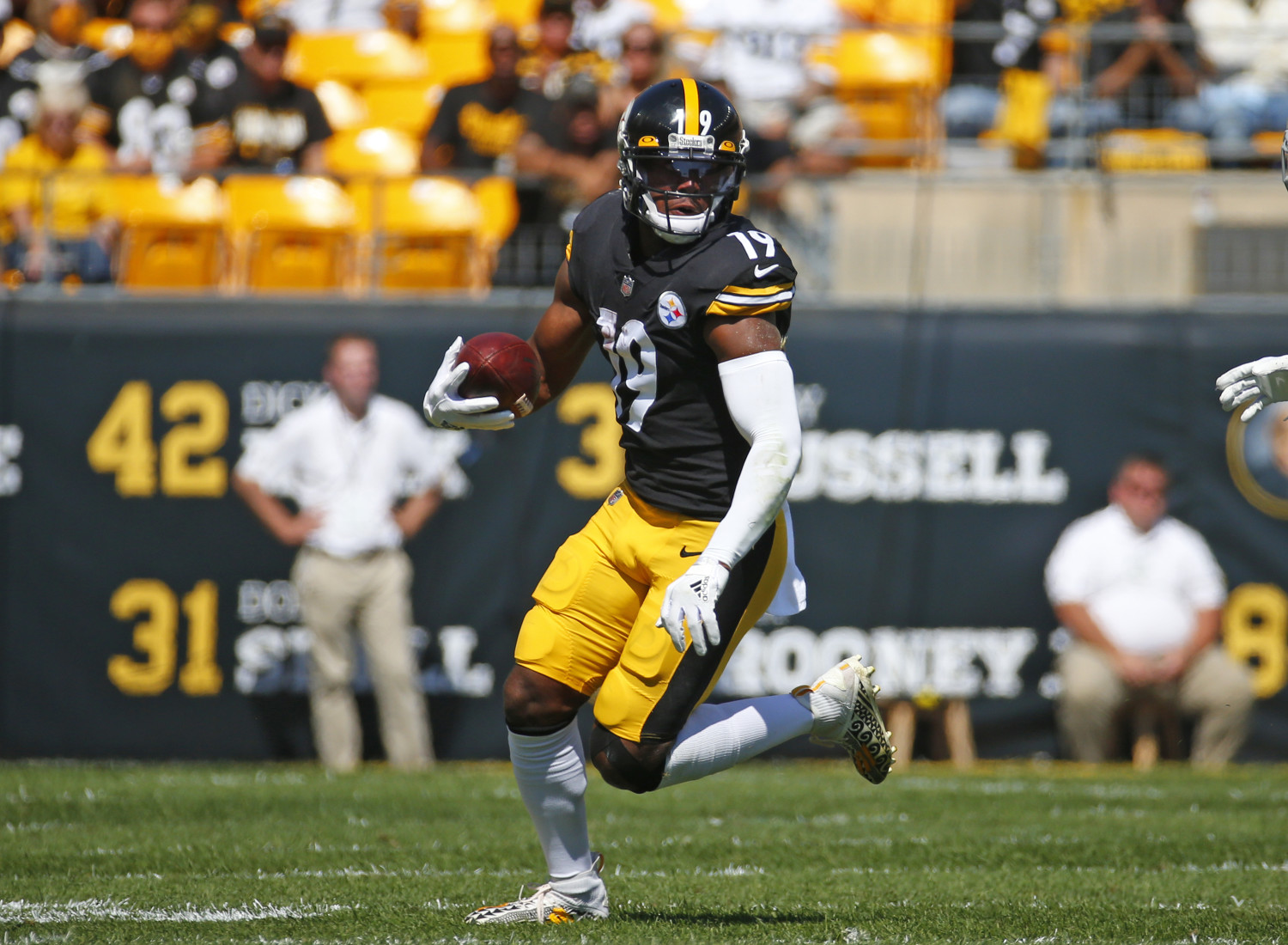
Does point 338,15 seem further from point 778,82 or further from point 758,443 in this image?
point 758,443

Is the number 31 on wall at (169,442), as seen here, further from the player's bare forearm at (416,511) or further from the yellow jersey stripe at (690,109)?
the yellow jersey stripe at (690,109)

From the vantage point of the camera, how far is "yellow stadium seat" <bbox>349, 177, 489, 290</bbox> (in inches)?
342

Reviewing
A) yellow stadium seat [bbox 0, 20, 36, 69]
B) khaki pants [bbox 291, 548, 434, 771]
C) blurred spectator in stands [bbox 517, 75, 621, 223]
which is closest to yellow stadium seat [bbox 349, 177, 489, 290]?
blurred spectator in stands [bbox 517, 75, 621, 223]

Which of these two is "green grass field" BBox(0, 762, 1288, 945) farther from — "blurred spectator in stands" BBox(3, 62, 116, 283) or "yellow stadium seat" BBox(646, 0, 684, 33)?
"yellow stadium seat" BBox(646, 0, 684, 33)

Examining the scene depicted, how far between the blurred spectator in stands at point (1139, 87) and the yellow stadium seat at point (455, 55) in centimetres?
391

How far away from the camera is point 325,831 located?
5.48 m

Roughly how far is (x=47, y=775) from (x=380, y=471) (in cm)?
198

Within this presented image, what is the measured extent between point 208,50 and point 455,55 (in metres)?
1.95

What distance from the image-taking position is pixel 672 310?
385cm

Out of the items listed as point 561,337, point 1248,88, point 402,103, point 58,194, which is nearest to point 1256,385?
point 561,337

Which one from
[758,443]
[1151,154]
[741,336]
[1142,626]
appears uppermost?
[1151,154]

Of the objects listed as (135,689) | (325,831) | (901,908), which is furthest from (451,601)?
(901,908)

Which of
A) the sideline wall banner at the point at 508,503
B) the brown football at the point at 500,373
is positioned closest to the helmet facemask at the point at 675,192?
the brown football at the point at 500,373

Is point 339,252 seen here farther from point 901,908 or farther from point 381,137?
point 901,908
